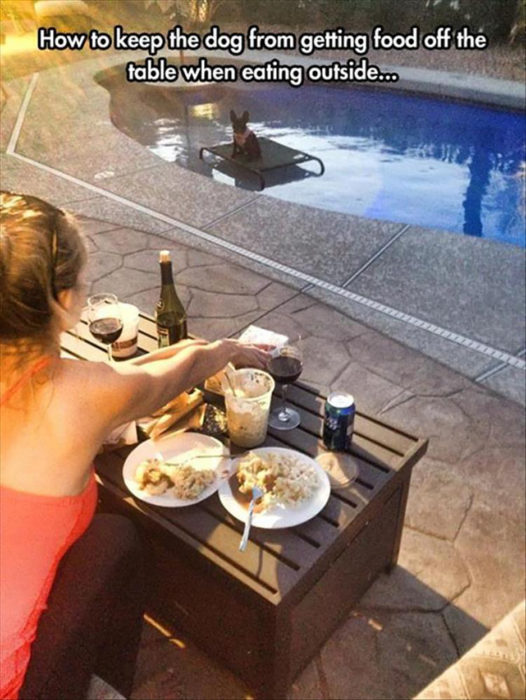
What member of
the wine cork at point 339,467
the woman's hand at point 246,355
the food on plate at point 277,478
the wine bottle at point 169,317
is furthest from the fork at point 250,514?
the wine bottle at point 169,317

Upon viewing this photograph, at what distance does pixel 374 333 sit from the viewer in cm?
527

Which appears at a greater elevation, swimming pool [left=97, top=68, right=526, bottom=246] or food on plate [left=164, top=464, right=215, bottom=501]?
food on plate [left=164, top=464, right=215, bottom=501]

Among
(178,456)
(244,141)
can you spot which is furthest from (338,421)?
(244,141)

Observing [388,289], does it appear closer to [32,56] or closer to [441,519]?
[441,519]

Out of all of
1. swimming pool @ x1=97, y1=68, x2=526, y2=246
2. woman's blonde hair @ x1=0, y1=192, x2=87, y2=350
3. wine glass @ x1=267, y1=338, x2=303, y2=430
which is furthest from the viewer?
swimming pool @ x1=97, y1=68, x2=526, y2=246

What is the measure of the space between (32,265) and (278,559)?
133cm

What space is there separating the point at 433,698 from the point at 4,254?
166 centimetres

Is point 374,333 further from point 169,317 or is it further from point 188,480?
point 188,480

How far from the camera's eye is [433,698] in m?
1.58

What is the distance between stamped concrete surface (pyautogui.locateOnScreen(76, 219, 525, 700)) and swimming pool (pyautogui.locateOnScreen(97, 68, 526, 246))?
5681 millimetres

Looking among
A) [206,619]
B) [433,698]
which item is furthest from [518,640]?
[206,619]

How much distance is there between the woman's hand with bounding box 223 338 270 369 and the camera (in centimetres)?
301

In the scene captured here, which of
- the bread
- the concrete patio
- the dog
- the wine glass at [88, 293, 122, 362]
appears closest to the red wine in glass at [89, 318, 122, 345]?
the wine glass at [88, 293, 122, 362]

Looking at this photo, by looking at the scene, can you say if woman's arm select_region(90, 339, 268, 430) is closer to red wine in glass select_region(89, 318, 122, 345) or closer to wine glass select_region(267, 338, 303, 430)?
wine glass select_region(267, 338, 303, 430)
